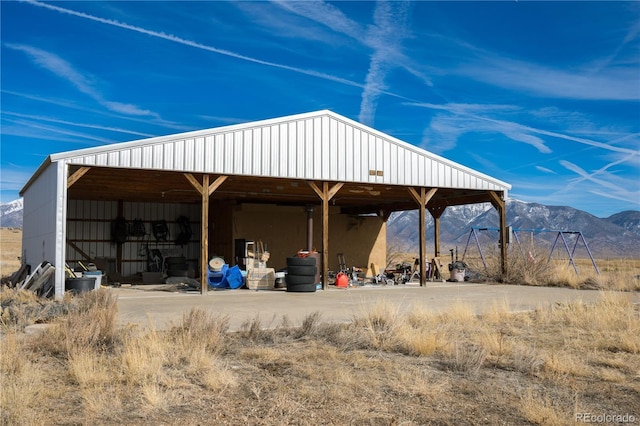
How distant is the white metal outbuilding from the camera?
1525cm

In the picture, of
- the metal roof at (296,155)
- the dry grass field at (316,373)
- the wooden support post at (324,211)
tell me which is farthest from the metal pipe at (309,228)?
the dry grass field at (316,373)

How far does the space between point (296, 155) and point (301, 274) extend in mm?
3563

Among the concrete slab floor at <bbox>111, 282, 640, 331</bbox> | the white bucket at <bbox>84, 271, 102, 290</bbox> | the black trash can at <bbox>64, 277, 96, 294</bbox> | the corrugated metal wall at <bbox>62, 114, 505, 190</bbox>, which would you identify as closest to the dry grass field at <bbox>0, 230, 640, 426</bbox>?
the concrete slab floor at <bbox>111, 282, 640, 331</bbox>

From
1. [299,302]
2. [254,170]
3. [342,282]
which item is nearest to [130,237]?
[342,282]

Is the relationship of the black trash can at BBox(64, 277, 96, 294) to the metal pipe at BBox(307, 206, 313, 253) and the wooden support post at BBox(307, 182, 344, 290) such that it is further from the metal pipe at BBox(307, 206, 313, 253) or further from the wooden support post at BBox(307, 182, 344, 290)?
the metal pipe at BBox(307, 206, 313, 253)

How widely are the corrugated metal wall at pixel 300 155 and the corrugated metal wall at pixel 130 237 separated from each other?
12.3m

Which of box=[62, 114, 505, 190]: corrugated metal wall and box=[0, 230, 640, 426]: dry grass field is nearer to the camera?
box=[0, 230, 640, 426]: dry grass field

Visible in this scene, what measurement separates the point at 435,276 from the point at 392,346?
17036 millimetres

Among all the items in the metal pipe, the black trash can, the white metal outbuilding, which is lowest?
the black trash can

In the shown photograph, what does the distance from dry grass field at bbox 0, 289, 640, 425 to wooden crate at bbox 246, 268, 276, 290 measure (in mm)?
8947

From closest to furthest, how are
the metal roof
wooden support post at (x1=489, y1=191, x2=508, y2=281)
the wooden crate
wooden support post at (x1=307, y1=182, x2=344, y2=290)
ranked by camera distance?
the metal roof < wooden support post at (x1=307, y1=182, x2=344, y2=290) < the wooden crate < wooden support post at (x1=489, y1=191, x2=508, y2=281)

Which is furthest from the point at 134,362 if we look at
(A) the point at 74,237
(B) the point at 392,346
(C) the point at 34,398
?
(A) the point at 74,237

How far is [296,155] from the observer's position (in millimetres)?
17953

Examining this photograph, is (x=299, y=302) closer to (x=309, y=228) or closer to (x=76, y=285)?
(x=76, y=285)
